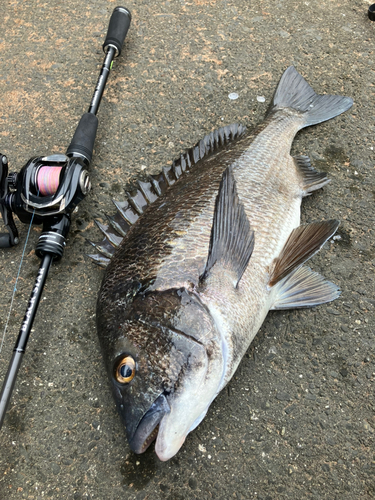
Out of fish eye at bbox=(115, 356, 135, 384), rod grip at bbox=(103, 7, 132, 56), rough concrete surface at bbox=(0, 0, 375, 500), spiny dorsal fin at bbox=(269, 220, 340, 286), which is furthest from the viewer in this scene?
rod grip at bbox=(103, 7, 132, 56)

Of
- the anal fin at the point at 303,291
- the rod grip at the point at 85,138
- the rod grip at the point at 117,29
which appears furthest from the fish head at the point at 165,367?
the rod grip at the point at 117,29

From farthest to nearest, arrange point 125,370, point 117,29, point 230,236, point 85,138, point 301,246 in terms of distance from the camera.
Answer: point 117,29
point 85,138
point 301,246
point 230,236
point 125,370

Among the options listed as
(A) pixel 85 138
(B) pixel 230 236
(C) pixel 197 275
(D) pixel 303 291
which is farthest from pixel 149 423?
(A) pixel 85 138

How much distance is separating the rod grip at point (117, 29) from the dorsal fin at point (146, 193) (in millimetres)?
1219

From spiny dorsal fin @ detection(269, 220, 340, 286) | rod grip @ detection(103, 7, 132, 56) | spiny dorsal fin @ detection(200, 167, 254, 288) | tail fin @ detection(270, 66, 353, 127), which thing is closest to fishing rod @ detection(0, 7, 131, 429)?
spiny dorsal fin @ detection(200, 167, 254, 288)

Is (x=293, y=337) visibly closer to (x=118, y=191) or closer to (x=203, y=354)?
(x=203, y=354)

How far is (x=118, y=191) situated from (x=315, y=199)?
1.44m

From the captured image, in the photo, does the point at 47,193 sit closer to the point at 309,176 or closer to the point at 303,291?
the point at 303,291

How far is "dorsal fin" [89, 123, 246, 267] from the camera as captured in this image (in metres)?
2.38

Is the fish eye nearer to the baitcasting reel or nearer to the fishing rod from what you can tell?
the fishing rod

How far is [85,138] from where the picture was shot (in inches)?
108

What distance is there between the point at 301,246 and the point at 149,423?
1217mm

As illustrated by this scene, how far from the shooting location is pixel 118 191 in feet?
9.52

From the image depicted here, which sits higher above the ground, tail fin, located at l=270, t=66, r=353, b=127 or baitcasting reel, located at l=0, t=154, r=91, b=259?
tail fin, located at l=270, t=66, r=353, b=127
